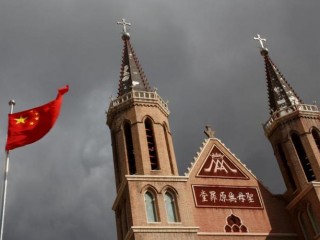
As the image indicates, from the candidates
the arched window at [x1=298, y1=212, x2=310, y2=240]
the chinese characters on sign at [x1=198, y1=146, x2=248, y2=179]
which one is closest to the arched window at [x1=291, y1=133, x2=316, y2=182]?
the arched window at [x1=298, y1=212, x2=310, y2=240]

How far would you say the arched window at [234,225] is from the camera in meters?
29.1

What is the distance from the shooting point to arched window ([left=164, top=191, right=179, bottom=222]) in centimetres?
2808

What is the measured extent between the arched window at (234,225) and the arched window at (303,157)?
18.6ft

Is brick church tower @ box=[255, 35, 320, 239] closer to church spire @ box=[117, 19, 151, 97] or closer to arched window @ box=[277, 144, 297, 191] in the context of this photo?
arched window @ box=[277, 144, 297, 191]

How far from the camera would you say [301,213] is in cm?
3094

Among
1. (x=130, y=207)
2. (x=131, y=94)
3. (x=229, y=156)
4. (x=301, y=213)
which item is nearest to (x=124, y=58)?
(x=131, y=94)

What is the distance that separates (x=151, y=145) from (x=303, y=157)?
31.7 ft

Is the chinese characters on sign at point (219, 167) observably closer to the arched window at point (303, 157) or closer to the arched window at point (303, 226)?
the arched window at point (303, 157)

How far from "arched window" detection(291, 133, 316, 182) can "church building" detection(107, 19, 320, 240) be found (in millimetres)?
61

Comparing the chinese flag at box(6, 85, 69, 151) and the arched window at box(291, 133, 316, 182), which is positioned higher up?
the arched window at box(291, 133, 316, 182)

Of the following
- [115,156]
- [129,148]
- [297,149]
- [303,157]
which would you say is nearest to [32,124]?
[129,148]

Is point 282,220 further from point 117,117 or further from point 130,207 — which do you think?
point 117,117

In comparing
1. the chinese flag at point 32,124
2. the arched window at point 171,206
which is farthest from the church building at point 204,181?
the chinese flag at point 32,124

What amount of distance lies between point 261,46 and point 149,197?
1722cm
